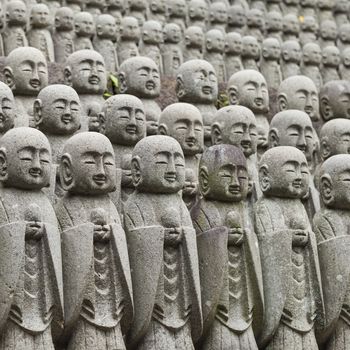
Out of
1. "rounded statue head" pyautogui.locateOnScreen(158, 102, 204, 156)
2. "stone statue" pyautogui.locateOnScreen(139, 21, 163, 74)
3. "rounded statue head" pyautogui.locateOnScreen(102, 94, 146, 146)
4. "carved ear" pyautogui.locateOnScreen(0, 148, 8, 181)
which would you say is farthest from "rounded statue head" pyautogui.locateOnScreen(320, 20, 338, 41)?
"carved ear" pyautogui.locateOnScreen(0, 148, 8, 181)

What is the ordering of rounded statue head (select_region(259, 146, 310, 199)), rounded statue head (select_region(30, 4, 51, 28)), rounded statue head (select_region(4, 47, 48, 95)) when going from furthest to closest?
rounded statue head (select_region(30, 4, 51, 28)) < rounded statue head (select_region(4, 47, 48, 95)) < rounded statue head (select_region(259, 146, 310, 199))

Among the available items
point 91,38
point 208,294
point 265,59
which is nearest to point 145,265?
point 208,294

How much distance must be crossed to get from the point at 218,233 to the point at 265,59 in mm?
8105

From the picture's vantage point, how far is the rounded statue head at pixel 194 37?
16781mm

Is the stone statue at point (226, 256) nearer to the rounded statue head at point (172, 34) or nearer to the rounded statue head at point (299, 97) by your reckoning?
the rounded statue head at point (299, 97)

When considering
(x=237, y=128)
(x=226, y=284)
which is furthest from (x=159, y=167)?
(x=237, y=128)

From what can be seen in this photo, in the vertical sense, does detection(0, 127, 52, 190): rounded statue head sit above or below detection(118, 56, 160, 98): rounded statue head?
below

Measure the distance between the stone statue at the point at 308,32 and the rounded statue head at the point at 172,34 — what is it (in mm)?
3129

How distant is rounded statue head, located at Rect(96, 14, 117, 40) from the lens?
16109 millimetres

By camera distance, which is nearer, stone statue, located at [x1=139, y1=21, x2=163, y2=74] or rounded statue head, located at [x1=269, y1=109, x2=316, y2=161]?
rounded statue head, located at [x1=269, y1=109, x2=316, y2=161]

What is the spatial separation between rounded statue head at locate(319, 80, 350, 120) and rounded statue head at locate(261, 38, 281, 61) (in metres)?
2.67

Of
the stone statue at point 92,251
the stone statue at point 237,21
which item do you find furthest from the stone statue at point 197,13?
the stone statue at point 92,251

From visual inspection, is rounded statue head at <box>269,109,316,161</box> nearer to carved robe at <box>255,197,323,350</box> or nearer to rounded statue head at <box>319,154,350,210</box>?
rounded statue head at <box>319,154,350,210</box>

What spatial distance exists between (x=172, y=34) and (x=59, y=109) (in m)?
6.02
